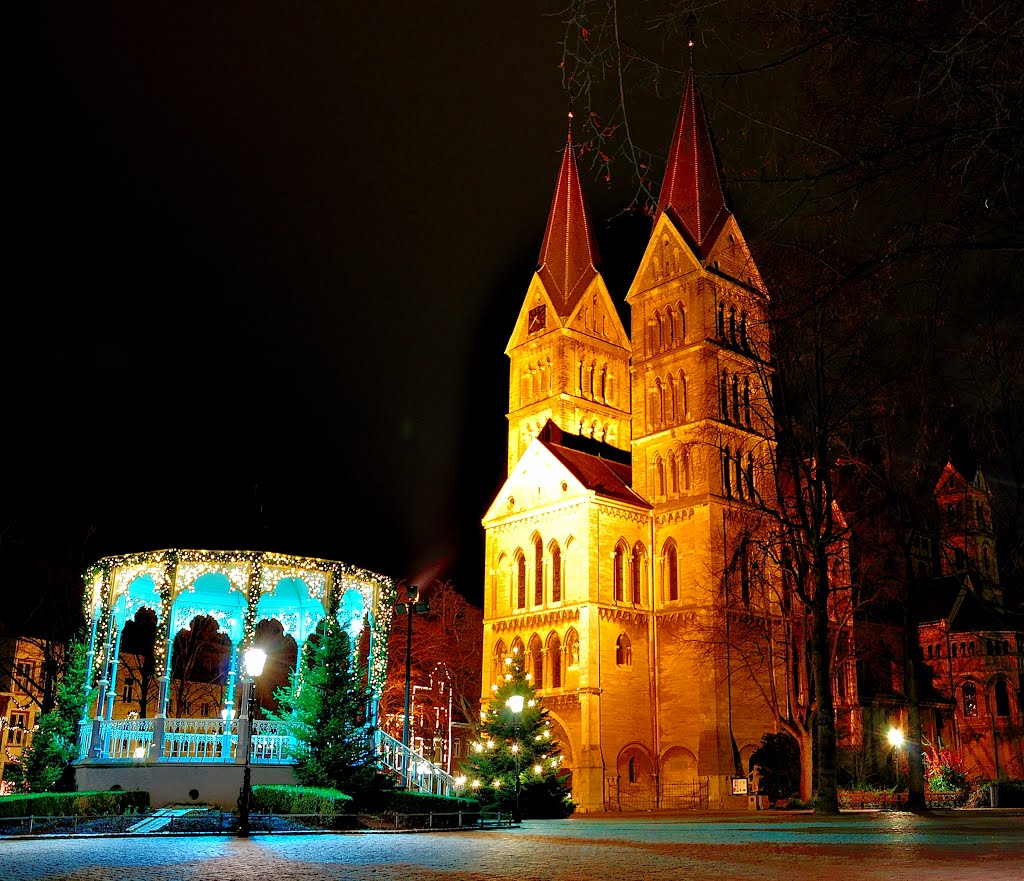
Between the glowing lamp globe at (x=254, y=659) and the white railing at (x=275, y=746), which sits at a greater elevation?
the glowing lamp globe at (x=254, y=659)

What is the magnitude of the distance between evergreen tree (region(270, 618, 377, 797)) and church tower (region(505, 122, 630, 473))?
3628cm

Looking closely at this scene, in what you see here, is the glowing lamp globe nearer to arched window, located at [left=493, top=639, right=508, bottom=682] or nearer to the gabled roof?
the gabled roof

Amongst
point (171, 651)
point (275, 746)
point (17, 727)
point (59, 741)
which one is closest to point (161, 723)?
point (275, 746)

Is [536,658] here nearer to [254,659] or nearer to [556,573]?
[556,573]

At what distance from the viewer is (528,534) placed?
54.4m

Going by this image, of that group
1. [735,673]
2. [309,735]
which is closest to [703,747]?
[735,673]

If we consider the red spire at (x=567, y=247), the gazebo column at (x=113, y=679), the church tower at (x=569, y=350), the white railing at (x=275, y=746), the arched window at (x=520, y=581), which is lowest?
the white railing at (x=275, y=746)

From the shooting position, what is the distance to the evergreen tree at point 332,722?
946 inches

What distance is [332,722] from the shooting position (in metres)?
24.3

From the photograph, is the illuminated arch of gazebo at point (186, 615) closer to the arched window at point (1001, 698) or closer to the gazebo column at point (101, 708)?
the gazebo column at point (101, 708)

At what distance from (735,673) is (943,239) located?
44695mm

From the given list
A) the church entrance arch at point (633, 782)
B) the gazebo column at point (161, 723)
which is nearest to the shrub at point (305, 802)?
the gazebo column at point (161, 723)

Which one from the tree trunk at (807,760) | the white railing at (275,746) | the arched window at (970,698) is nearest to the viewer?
the white railing at (275,746)

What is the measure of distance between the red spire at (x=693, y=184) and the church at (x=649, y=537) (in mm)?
114
